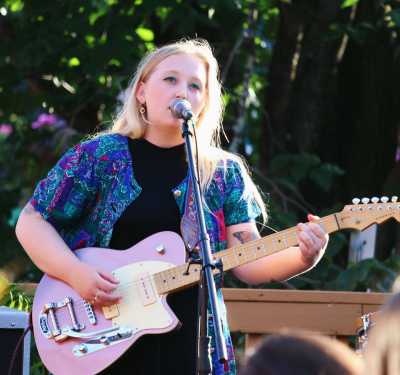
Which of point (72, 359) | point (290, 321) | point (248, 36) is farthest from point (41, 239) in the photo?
point (248, 36)

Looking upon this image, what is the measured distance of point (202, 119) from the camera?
2.64 metres

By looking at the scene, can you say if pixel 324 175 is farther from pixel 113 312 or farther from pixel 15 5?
pixel 15 5

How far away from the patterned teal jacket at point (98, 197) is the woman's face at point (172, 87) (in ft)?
0.66

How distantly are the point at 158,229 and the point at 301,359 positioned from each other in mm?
1427

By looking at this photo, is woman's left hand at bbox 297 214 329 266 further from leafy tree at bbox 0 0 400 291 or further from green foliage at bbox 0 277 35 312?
leafy tree at bbox 0 0 400 291

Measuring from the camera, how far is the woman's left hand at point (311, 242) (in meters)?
2.18

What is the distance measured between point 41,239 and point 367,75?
3.60 meters

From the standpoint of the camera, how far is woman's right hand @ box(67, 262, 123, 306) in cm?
216

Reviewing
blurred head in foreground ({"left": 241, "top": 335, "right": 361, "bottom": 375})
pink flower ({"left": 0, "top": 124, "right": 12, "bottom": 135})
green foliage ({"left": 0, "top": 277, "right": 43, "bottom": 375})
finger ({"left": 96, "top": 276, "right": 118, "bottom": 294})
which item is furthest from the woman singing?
pink flower ({"left": 0, "top": 124, "right": 12, "bottom": 135})

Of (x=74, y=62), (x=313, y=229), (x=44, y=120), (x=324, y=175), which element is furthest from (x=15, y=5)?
(x=313, y=229)

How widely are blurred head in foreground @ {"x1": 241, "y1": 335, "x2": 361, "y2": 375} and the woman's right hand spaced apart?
1.32 meters

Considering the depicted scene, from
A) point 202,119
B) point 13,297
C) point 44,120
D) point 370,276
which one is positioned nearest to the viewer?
point 202,119

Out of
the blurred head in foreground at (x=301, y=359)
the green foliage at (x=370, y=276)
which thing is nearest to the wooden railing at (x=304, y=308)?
the green foliage at (x=370, y=276)

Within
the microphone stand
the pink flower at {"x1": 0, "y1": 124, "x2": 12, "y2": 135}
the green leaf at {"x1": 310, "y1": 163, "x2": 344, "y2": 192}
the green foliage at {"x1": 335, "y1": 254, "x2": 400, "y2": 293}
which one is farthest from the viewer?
the pink flower at {"x1": 0, "y1": 124, "x2": 12, "y2": 135}
